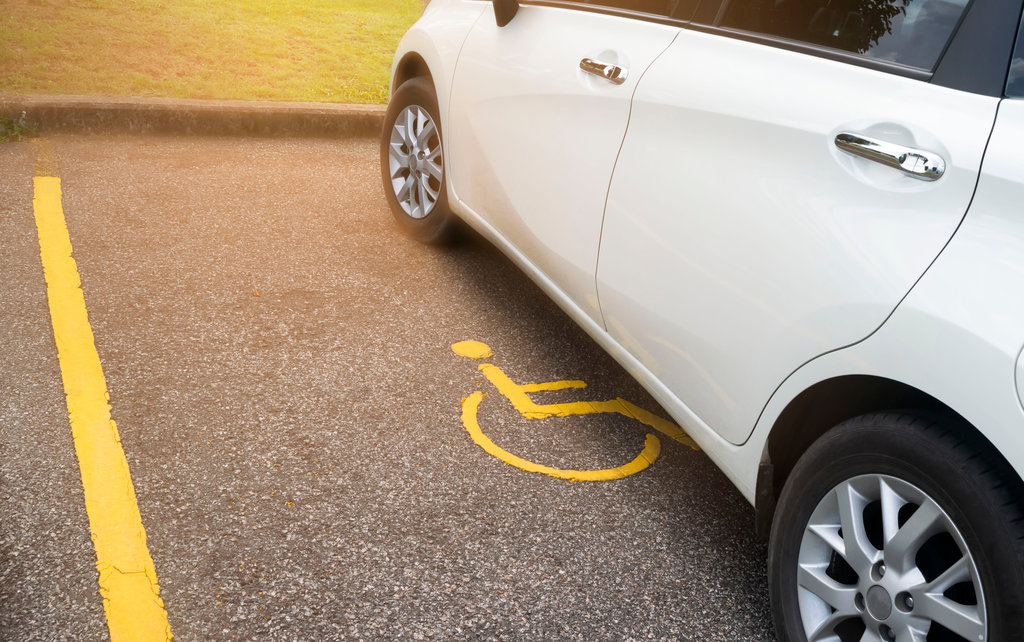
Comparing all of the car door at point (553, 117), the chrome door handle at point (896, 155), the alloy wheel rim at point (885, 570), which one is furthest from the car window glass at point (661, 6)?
the alloy wheel rim at point (885, 570)

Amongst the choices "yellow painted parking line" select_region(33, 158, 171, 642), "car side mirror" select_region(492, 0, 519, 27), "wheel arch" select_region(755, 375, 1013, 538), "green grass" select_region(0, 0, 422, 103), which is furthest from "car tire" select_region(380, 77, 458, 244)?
"green grass" select_region(0, 0, 422, 103)

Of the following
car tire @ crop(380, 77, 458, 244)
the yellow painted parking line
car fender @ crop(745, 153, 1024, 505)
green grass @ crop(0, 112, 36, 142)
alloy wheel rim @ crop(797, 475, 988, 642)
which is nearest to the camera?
car fender @ crop(745, 153, 1024, 505)

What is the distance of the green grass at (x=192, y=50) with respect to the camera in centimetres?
589

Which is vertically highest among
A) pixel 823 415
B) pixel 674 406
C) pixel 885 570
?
pixel 823 415

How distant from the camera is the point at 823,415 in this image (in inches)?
75.0

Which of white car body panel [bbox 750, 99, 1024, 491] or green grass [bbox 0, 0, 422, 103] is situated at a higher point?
white car body panel [bbox 750, 99, 1024, 491]

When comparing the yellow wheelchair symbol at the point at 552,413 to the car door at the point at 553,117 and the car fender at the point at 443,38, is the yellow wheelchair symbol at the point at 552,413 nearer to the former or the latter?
the car door at the point at 553,117

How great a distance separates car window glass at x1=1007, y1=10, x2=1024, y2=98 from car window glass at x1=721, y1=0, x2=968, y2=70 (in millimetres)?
145

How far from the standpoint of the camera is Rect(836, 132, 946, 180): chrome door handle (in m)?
1.58

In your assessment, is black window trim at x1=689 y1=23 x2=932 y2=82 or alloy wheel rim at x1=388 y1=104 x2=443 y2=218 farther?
alloy wheel rim at x1=388 y1=104 x2=443 y2=218

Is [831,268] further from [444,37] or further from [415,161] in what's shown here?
[415,161]

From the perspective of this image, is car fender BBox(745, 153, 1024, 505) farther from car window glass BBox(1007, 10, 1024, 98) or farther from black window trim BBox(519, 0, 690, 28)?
black window trim BBox(519, 0, 690, 28)

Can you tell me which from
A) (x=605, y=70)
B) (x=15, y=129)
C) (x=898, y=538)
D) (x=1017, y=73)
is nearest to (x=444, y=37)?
(x=605, y=70)

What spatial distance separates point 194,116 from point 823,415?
487 centimetres
